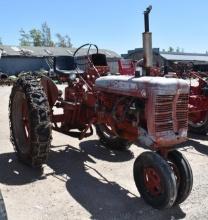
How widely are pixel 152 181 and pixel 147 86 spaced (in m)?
1.08

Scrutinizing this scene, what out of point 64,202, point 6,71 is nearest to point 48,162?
point 64,202

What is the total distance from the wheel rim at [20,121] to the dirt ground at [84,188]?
315 millimetres

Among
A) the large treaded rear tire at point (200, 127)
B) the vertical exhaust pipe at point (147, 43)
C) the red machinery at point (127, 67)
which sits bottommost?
the large treaded rear tire at point (200, 127)

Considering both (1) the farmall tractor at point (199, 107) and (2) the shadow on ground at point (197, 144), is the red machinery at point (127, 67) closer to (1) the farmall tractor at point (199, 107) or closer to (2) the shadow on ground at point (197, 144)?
(2) the shadow on ground at point (197, 144)

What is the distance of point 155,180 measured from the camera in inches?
181

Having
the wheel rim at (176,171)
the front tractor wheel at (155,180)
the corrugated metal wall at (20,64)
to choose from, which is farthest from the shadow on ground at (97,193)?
the corrugated metal wall at (20,64)

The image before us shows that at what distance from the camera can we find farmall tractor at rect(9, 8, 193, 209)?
14.9 ft

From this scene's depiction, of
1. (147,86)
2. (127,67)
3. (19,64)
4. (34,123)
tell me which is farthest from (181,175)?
(19,64)

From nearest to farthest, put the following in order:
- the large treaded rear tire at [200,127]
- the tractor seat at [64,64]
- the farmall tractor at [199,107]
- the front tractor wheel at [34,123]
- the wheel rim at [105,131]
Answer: the front tractor wheel at [34,123], the wheel rim at [105,131], the tractor seat at [64,64], the farmall tractor at [199,107], the large treaded rear tire at [200,127]

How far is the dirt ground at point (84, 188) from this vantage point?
14.5 feet

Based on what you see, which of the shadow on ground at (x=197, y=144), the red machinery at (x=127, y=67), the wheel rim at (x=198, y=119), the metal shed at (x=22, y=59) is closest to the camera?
the red machinery at (x=127, y=67)

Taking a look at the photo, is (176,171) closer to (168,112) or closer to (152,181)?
(152,181)

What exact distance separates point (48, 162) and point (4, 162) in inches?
26.1

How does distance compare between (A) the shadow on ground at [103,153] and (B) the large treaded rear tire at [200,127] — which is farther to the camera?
(B) the large treaded rear tire at [200,127]
